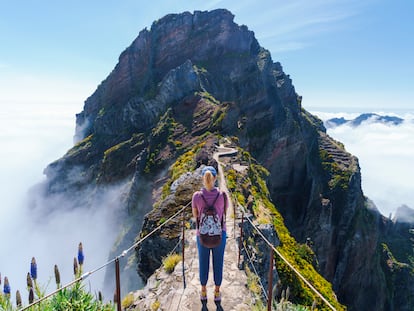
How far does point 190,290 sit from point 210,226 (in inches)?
101

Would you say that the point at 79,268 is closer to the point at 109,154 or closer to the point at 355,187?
the point at 109,154

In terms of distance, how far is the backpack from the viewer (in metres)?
6.03

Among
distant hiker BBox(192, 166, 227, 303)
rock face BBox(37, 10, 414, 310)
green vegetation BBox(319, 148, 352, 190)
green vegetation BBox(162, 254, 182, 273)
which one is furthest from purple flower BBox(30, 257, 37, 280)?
green vegetation BBox(319, 148, 352, 190)

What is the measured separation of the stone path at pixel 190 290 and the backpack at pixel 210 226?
1758 mm

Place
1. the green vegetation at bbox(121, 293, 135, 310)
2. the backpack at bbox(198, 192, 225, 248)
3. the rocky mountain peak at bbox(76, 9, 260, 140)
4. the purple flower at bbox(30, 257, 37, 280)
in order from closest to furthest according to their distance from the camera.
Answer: the purple flower at bbox(30, 257, 37, 280) → the backpack at bbox(198, 192, 225, 248) → the green vegetation at bbox(121, 293, 135, 310) → the rocky mountain peak at bbox(76, 9, 260, 140)

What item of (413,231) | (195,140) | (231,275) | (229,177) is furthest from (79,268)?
(413,231)

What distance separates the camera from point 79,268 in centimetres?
508

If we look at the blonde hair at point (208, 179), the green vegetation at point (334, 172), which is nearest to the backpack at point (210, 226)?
the blonde hair at point (208, 179)

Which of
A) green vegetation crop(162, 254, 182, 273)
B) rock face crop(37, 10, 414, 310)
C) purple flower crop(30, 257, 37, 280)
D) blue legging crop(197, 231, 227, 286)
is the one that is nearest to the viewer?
purple flower crop(30, 257, 37, 280)

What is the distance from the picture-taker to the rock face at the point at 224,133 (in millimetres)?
50219

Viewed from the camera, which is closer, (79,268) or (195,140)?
(79,268)

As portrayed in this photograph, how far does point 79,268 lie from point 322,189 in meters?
69.3

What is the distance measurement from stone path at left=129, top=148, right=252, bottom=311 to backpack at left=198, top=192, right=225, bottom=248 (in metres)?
1.76

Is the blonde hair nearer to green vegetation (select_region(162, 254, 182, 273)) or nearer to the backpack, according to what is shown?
the backpack
